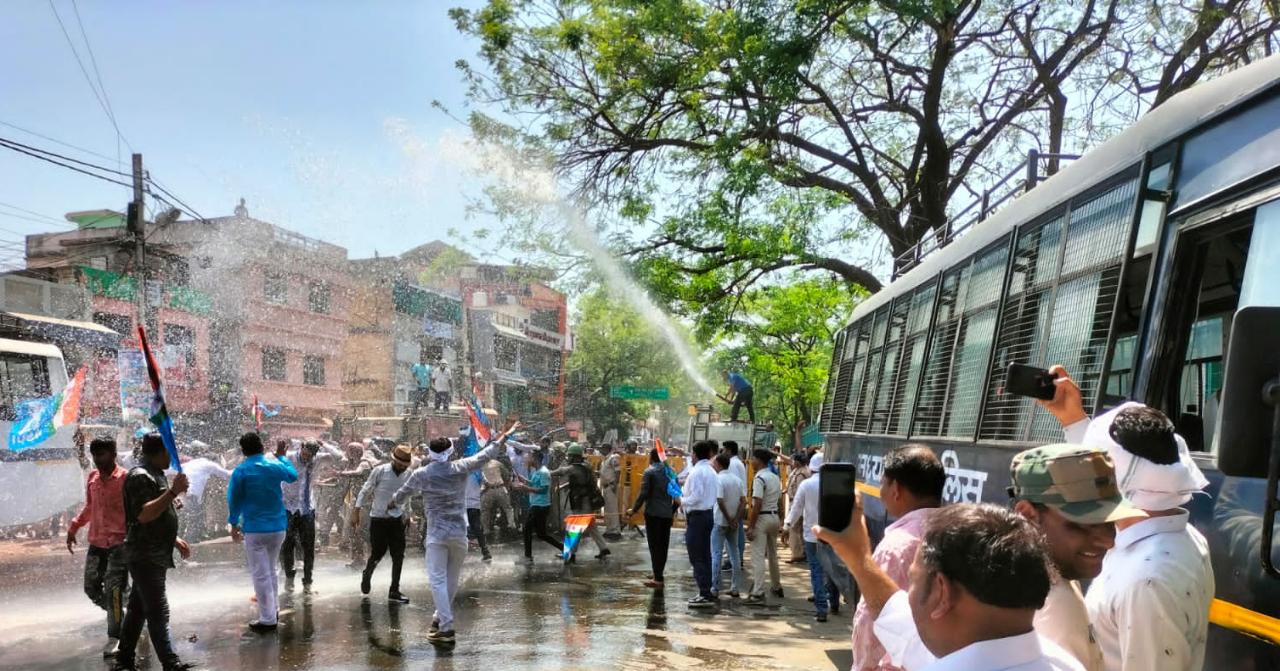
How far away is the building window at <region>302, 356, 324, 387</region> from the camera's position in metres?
38.2

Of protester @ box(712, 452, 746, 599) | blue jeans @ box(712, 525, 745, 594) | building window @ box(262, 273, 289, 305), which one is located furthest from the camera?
building window @ box(262, 273, 289, 305)

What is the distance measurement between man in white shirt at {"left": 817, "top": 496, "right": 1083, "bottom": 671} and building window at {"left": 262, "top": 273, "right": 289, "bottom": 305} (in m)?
37.1

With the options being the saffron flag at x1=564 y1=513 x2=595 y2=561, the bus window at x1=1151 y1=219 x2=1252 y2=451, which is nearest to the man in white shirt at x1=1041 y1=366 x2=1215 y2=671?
the bus window at x1=1151 y1=219 x2=1252 y2=451

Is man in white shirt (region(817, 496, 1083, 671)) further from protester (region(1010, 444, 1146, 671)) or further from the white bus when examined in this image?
the white bus

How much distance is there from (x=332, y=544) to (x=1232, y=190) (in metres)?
16.2

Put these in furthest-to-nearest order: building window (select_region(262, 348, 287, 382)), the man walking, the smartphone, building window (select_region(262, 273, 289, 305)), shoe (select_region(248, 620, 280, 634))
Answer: the man walking < building window (select_region(262, 273, 289, 305)) < building window (select_region(262, 348, 287, 382)) < shoe (select_region(248, 620, 280, 634)) < the smartphone

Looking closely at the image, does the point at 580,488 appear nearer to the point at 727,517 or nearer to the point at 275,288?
the point at 727,517

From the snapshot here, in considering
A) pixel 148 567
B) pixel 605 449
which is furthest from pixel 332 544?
pixel 148 567

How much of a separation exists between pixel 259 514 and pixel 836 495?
7.89 meters

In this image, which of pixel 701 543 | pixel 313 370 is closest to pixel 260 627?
pixel 701 543

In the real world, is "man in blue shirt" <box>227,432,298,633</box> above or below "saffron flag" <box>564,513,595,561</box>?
above

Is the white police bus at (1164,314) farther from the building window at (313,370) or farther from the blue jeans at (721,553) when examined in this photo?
the building window at (313,370)

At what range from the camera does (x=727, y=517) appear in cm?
1181

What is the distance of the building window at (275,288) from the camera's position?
36.4 metres
